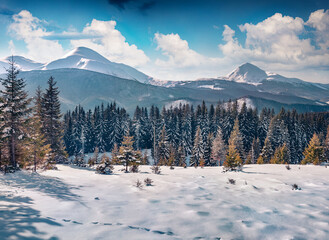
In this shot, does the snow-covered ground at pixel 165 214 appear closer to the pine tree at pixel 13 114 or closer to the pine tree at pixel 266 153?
the pine tree at pixel 13 114

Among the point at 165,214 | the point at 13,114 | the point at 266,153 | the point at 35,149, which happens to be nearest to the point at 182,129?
the point at 266,153

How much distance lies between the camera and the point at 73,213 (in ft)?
17.4

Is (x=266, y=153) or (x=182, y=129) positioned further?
(x=182, y=129)

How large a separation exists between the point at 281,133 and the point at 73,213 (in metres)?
77.4

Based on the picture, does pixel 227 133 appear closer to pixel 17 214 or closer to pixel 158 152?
pixel 158 152

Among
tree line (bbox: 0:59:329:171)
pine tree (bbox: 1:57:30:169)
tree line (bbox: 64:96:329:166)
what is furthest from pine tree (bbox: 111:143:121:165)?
tree line (bbox: 64:96:329:166)

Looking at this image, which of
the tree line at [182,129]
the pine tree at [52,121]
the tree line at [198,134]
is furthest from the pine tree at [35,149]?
the tree line at [182,129]

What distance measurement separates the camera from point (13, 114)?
50.3 ft

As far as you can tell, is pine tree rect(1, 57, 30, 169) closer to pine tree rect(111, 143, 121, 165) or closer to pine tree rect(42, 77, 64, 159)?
pine tree rect(111, 143, 121, 165)

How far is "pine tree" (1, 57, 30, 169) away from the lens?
14.8 m

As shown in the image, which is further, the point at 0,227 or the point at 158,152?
the point at 158,152

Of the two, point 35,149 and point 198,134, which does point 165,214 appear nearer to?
point 35,149

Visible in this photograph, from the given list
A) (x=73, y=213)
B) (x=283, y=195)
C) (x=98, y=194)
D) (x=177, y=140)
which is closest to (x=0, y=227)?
(x=73, y=213)

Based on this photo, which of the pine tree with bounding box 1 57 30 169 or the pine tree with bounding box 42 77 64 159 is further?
the pine tree with bounding box 42 77 64 159
